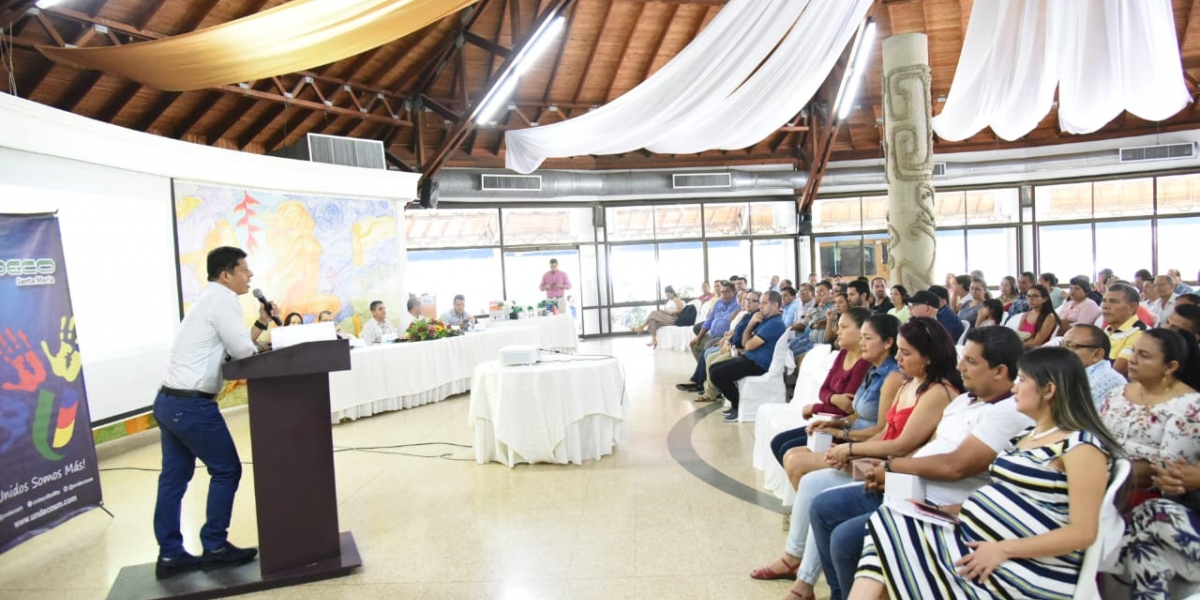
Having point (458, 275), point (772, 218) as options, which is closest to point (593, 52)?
point (458, 275)

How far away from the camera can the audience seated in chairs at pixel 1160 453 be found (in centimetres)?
206

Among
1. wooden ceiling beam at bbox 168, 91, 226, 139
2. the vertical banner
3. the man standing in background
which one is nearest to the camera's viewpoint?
the vertical banner

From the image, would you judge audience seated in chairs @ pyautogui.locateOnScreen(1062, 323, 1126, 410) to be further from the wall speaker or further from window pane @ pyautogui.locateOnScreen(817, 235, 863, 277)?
window pane @ pyautogui.locateOnScreen(817, 235, 863, 277)

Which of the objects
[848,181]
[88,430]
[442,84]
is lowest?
[88,430]

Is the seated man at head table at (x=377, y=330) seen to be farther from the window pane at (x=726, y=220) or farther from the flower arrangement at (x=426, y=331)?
the window pane at (x=726, y=220)

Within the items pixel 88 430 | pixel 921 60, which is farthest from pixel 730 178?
pixel 88 430

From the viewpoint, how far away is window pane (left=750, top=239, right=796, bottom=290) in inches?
594

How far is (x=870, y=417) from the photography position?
10.9ft

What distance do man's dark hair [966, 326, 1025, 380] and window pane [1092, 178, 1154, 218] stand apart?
1395 cm

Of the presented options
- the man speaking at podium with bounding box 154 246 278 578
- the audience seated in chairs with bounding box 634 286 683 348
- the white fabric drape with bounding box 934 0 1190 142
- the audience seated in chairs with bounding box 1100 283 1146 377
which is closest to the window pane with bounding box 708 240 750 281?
the audience seated in chairs with bounding box 634 286 683 348

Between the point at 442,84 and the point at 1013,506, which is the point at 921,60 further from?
the point at 442,84

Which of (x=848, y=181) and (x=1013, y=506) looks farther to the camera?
(x=848, y=181)

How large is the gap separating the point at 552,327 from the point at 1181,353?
29.7 ft

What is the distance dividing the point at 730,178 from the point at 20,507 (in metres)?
12.1
